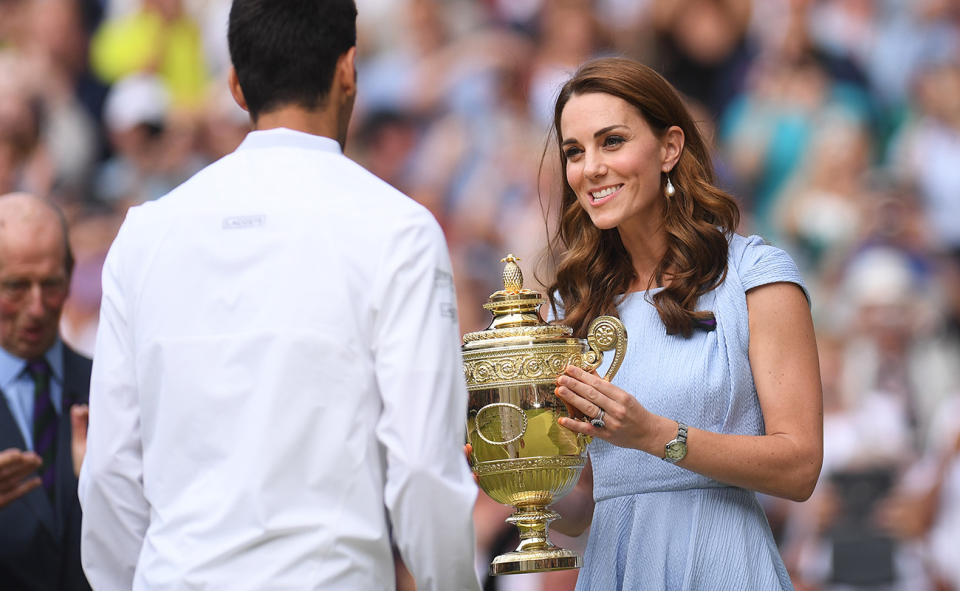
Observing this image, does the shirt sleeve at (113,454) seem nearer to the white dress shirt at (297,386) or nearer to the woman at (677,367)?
the white dress shirt at (297,386)

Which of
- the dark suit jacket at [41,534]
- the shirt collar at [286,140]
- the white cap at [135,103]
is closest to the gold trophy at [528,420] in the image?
the shirt collar at [286,140]

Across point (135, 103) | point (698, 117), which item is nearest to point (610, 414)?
point (698, 117)

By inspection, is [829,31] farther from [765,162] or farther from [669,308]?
[669,308]

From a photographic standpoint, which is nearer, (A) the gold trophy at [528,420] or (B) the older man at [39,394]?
(A) the gold trophy at [528,420]

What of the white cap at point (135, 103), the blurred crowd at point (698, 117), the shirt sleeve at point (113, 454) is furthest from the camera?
the white cap at point (135, 103)

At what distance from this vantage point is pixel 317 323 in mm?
2195

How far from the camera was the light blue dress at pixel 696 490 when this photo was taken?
282 centimetres

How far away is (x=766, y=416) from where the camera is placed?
280 cm

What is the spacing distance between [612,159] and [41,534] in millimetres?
1979

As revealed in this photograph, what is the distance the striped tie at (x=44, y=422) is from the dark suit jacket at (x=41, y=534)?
0.08ft

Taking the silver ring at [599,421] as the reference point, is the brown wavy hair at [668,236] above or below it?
above

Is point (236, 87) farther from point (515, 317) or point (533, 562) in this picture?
point (533, 562)

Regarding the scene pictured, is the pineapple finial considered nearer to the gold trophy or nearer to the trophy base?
the gold trophy

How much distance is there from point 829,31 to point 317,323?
664cm
